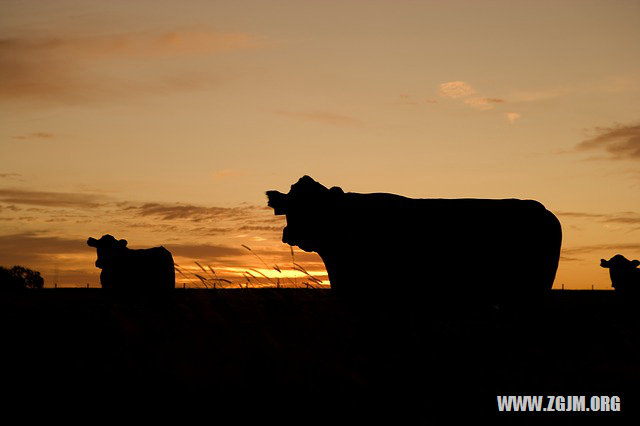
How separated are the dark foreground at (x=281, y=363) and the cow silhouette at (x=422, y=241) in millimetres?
776

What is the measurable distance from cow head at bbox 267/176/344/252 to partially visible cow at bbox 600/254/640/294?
17.3 m

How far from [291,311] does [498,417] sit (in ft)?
12.1

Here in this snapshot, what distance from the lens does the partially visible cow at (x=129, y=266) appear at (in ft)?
81.2

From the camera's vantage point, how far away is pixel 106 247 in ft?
83.8

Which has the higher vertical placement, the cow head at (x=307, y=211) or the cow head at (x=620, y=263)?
the cow head at (x=620, y=263)

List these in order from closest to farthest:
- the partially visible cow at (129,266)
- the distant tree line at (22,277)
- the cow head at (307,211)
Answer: the cow head at (307,211), the partially visible cow at (129,266), the distant tree line at (22,277)

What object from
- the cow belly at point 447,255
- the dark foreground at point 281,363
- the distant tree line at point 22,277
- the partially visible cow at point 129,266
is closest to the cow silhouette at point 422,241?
the cow belly at point 447,255

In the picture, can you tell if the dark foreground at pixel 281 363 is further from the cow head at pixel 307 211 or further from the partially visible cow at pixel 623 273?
the partially visible cow at pixel 623 273

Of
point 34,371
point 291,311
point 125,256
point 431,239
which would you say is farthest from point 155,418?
point 125,256

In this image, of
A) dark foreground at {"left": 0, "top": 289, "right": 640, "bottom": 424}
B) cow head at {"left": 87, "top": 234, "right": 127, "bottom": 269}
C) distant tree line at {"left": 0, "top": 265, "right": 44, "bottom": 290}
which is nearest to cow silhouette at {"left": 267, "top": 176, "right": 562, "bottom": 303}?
dark foreground at {"left": 0, "top": 289, "right": 640, "bottom": 424}

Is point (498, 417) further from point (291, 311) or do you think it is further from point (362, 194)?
point (362, 194)

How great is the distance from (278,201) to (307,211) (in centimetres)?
47

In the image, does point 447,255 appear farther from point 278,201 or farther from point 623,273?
point 623,273

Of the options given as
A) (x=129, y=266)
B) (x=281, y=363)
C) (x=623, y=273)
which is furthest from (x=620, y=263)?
(x=281, y=363)
